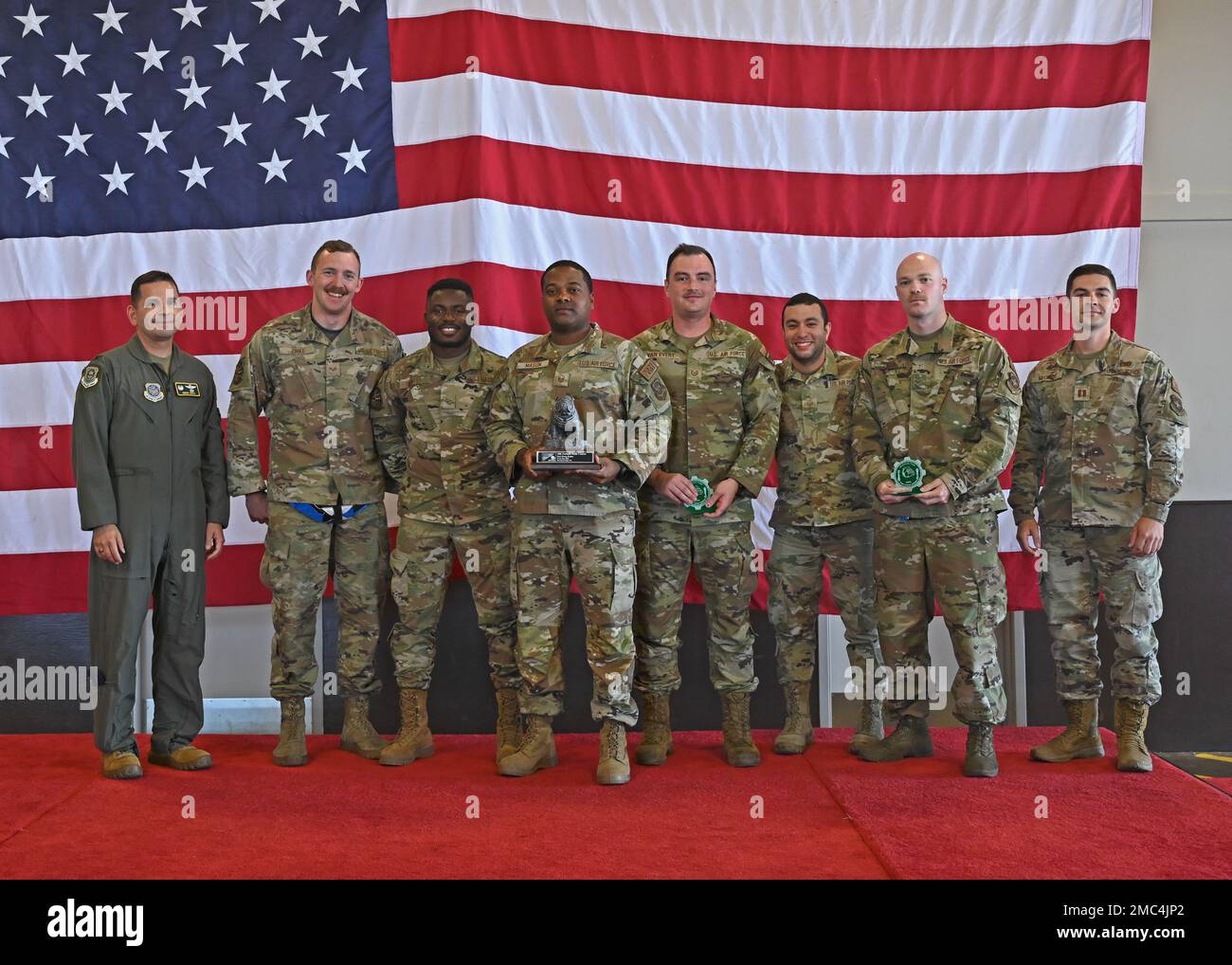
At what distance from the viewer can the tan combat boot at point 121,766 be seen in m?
4.34

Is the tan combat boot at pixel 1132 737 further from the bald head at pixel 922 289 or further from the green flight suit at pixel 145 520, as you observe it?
the green flight suit at pixel 145 520

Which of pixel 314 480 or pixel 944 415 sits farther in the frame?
pixel 314 480

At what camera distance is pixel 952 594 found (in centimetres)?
429

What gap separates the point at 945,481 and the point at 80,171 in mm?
4310

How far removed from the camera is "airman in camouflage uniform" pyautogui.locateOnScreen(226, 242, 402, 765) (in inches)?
181

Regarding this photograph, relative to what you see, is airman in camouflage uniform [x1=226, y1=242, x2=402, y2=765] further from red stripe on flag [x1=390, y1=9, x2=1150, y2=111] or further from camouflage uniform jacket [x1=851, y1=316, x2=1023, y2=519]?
camouflage uniform jacket [x1=851, y1=316, x2=1023, y2=519]

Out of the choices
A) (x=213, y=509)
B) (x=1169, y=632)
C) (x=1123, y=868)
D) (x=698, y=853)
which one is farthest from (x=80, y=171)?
(x=1169, y=632)

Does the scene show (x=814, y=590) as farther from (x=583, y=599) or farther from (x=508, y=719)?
(x=508, y=719)

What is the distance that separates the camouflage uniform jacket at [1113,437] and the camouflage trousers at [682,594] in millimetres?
1333

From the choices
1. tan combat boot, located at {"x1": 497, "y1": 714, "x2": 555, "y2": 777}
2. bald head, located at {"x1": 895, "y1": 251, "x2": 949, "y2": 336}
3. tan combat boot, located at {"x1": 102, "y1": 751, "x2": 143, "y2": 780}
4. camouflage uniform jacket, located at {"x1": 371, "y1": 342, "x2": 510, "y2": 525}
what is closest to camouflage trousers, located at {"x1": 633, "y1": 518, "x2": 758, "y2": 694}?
tan combat boot, located at {"x1": 497, "y1": 714, "x2": 555, "y2": 777}

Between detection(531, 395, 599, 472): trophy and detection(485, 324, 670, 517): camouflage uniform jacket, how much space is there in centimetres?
4

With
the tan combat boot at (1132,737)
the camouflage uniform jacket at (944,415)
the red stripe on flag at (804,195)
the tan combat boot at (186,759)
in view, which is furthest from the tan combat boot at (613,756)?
the red stripe on flag at (804,195)

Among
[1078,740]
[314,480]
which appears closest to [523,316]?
[314,480]

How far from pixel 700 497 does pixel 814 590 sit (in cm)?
73
